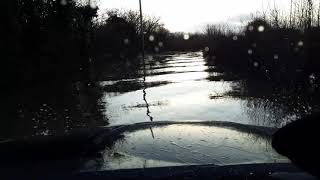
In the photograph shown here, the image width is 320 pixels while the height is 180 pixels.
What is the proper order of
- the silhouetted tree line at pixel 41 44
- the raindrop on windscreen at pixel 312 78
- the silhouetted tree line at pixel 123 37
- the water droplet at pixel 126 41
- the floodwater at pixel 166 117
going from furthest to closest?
the water droplet at pixel 126 41, the silhouetted tree line at pixel 123 37, the silhouetted tree line at pixel 41 44, the raindrop on windscreen at pixel 312 78, the floodwater at pixel 166 117

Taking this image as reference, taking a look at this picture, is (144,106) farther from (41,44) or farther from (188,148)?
(41,44)

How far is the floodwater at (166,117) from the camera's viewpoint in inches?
113

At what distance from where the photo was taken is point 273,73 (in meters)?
18.0

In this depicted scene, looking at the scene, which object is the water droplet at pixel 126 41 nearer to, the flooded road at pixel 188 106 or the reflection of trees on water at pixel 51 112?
the reflection of trees on water at pixel 51 112

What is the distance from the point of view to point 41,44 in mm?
22172

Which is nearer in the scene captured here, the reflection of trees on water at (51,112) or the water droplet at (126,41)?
the reflection of trees on water at (51,112)

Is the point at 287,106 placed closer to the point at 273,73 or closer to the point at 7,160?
the point at 273,73

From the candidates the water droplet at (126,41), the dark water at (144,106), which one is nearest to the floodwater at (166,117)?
the dark water at (144,106)

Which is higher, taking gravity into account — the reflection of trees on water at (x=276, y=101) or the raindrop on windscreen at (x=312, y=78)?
the raindrop on windscreen at (x=312, y=78)

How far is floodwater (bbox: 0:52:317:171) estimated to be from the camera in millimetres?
2869

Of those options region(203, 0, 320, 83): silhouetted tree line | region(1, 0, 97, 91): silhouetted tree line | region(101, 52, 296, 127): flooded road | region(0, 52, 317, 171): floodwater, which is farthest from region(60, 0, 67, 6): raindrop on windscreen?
region(101, 52, 296, 127): flooded road

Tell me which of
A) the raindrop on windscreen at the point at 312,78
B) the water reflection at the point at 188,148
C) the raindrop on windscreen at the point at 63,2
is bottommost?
the raindrop on windscreen at the point at 312,78

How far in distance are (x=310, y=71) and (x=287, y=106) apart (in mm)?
5026

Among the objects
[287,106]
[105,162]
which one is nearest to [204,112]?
Result: [287,106]
